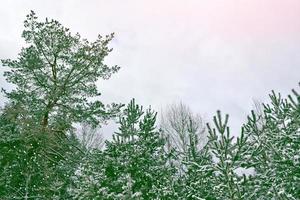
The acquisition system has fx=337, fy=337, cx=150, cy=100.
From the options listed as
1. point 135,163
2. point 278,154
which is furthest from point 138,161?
point 278,154

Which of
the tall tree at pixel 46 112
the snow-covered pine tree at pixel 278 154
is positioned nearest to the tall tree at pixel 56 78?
the tall tree at pixel 46 112

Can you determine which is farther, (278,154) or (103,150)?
(103,150)

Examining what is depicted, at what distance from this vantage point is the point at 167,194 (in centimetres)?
1101

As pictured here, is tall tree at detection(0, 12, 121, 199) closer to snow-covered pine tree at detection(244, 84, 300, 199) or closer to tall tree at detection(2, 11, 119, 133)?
tall tree at detection(2, 11, 119, 133)

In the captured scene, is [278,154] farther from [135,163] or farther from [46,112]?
[46,112]

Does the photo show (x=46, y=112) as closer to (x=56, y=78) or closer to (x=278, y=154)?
(x=56, y=78)

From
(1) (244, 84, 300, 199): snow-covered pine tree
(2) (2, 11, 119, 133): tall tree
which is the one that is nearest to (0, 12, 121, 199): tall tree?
(2) (2, 11, 119, 133): tall tree

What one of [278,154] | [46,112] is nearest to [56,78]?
[46,112]

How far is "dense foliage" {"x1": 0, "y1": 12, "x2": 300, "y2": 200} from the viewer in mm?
9109

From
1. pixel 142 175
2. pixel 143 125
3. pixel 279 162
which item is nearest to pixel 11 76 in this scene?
pixel 143 125

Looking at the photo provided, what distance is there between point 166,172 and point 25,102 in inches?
307

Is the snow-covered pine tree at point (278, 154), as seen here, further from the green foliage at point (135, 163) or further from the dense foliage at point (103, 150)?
the green foliage at point (135, 163)

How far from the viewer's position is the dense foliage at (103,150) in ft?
29.9

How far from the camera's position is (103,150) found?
1262cm
